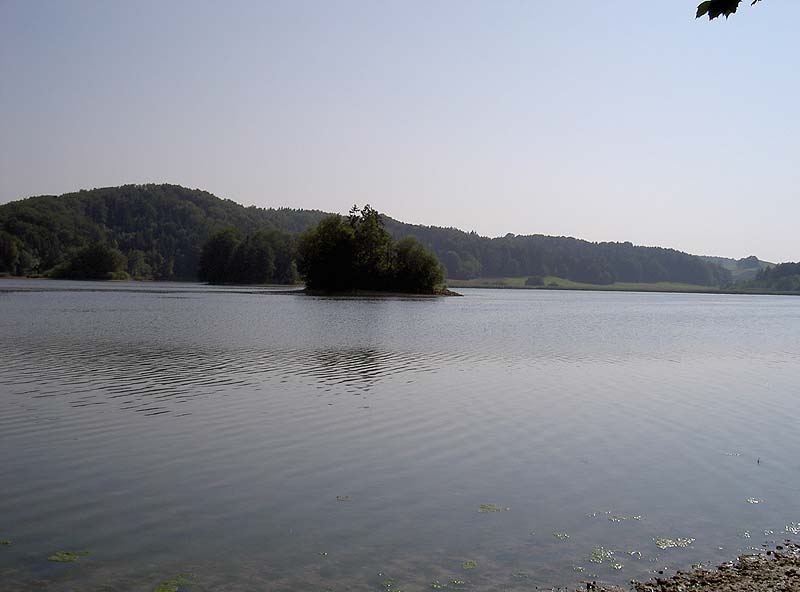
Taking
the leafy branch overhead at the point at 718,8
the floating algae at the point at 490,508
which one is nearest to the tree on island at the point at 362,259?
the floating algae at the point at 490,508

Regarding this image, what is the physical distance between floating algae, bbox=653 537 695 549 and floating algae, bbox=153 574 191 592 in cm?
557

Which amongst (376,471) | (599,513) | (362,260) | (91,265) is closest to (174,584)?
(376,471)

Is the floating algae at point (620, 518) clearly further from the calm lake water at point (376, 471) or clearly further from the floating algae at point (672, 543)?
the floating algae at point (672, 543)

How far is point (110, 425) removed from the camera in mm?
14750

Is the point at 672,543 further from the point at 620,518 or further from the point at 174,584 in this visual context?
the point at 174,584

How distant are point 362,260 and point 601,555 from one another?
98.6m

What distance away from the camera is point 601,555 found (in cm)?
847

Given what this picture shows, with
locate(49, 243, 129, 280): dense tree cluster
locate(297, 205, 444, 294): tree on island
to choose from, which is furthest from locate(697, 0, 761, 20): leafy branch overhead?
locate(49, 243, 129, 280): dense tree cluster

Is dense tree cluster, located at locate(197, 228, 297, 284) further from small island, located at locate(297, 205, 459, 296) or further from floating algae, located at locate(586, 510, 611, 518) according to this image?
floating algae, located at locate(586, 510, 611, 518)

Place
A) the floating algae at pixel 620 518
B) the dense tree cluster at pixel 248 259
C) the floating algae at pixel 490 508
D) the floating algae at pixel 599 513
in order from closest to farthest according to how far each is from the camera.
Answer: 1. the floating algae at pixel 620 518
2. the floating algae at pixel 599 513
3. the floating algae at pixel 490 508
4. the dense tree cluster at pixel 248 259

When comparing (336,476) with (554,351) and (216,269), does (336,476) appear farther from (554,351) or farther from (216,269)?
(216,269)

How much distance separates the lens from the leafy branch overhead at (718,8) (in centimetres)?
497

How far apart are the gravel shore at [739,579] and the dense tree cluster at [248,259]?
6277 inches

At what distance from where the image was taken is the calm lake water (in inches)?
320
